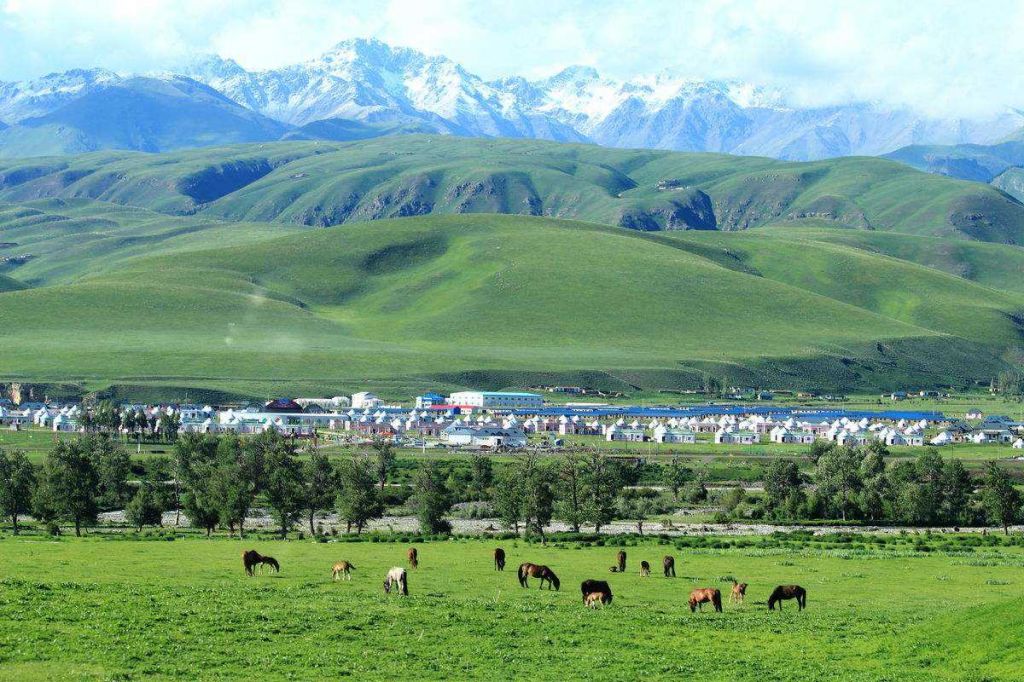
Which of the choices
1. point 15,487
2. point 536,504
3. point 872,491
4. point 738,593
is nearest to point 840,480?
point 872,491

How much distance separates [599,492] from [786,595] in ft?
132

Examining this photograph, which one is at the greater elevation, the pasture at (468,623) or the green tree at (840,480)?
the green tree at (840,480)

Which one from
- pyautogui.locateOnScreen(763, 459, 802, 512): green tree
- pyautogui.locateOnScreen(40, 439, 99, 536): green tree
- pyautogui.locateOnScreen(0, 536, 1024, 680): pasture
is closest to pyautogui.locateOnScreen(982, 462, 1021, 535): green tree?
pyautogui.locateOnScreen(763, 459, 802, 512): green tree

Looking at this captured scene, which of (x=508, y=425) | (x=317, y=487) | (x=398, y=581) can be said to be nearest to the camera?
(x=398, y=581)

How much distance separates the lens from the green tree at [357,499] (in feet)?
254

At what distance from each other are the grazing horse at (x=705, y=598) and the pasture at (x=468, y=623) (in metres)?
0.46

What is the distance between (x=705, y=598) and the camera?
136 ft

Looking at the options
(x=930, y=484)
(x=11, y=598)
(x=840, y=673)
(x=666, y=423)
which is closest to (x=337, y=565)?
(x=11, y=598)

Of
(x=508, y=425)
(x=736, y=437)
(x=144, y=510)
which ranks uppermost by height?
(x=508, y=425)

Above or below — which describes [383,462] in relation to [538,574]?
above

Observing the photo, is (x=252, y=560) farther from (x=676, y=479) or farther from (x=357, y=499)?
(x=676, y=479)

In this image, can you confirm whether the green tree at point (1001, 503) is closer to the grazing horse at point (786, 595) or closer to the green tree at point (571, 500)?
the green tree at point (571, 500)

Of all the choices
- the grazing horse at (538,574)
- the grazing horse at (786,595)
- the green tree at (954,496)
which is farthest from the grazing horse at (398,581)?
the green tree at (954,496)

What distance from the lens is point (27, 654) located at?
3122 centimetres
